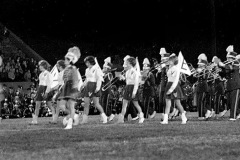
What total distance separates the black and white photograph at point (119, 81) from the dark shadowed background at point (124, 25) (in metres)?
0.06

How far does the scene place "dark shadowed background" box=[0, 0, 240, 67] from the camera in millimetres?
35719

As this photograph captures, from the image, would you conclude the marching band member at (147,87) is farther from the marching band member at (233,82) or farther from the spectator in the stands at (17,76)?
the spectator in the stands at (17,76)

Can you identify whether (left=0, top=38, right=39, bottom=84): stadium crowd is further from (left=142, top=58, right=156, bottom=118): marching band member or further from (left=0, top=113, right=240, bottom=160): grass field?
(left=0, top=113, right=240, bottom=160): grass field

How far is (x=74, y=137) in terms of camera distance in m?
11.7

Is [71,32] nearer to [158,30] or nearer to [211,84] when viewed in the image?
[158,30]

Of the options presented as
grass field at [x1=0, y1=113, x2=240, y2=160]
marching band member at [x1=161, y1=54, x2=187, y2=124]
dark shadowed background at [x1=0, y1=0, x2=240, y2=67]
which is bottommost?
grass field at [x1=0, y1=113, x2=240, y2=160]

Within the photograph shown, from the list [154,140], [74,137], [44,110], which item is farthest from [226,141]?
[44,110]

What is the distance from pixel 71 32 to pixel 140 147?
1094 inches

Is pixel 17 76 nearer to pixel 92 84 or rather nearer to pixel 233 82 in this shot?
pixel 92 84

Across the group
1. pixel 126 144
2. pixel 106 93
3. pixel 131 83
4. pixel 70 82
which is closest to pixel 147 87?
pixel 106 93

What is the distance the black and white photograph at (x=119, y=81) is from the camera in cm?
1045

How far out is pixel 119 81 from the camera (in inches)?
896

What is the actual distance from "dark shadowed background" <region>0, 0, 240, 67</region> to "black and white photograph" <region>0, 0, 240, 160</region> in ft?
0.19

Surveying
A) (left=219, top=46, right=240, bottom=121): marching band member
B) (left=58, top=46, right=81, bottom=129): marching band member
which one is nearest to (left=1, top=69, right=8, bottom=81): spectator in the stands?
(left=219, top=46, right=240, bottom=121): marching band member
